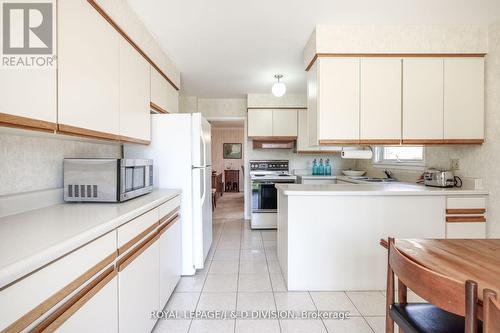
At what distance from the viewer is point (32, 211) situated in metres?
1.47

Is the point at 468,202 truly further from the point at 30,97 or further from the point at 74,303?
the point at 30,97

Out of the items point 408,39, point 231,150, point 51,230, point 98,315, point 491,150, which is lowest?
point 98,315

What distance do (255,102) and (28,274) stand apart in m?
4.46

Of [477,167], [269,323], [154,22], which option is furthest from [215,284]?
[477,167]

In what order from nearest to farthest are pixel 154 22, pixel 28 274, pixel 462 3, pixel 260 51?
pixel 28 274 < pixel 462 3 < pixel 154 22 < pixel 260 51

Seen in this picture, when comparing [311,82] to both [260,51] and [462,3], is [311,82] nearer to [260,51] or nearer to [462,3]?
[260,51]

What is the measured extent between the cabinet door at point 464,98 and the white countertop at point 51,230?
2.81 m

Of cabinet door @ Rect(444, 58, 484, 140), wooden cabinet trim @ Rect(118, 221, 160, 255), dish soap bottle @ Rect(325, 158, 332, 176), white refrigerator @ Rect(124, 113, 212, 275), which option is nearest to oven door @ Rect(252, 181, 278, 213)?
dish soap bottle @ Rect(325, 158, 332, 176)

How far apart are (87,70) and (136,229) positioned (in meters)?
0.98

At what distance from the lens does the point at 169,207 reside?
2.20m

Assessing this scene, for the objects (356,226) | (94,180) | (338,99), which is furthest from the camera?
(338,99)

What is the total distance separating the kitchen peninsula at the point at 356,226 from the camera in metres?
2.40

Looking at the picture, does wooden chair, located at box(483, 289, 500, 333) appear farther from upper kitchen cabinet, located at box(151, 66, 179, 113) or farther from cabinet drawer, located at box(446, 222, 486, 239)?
upper kitchen cabinet, located at box(151, 66, 179, 113)

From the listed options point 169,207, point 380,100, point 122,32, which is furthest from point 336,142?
point 122,32
